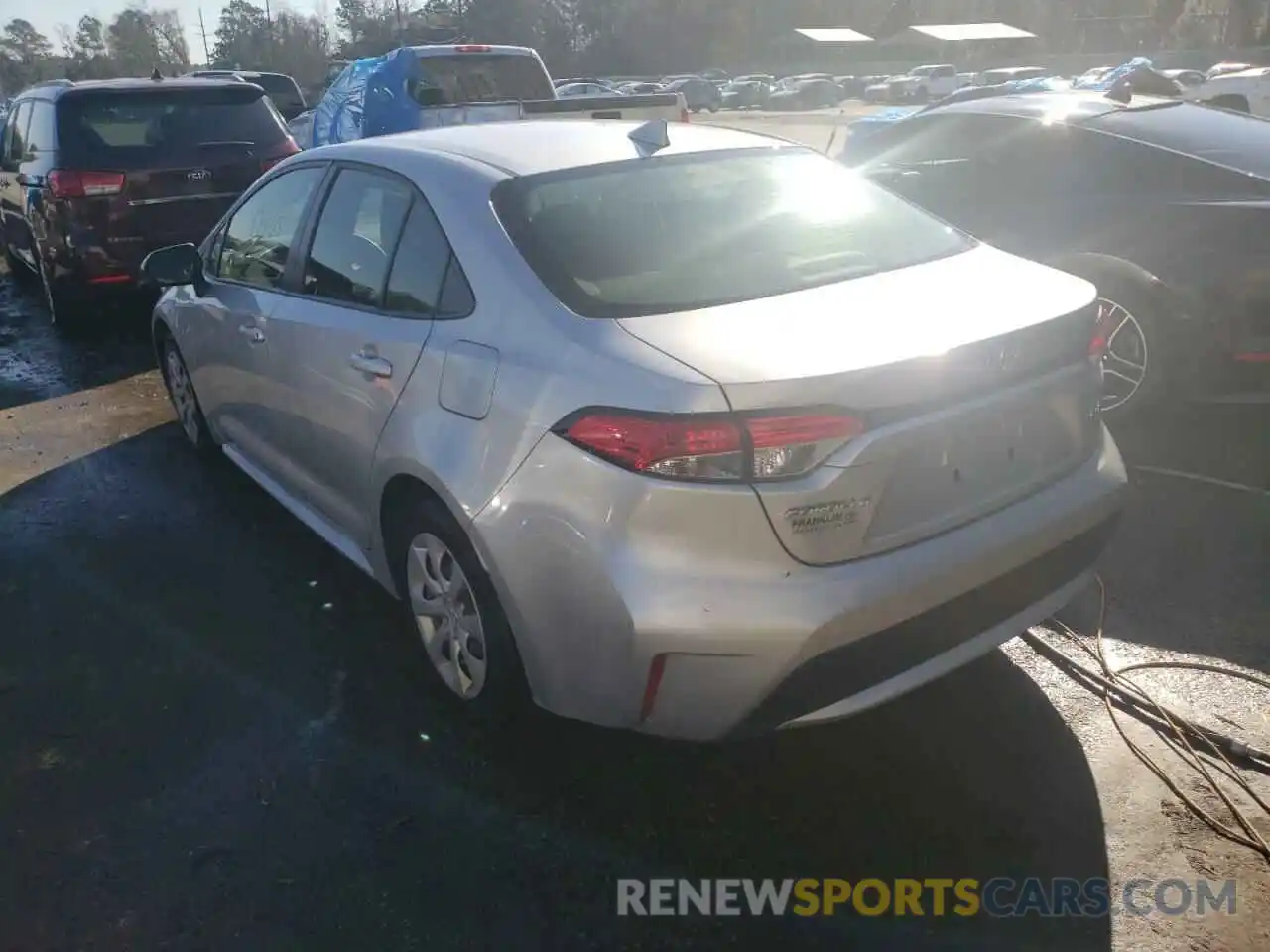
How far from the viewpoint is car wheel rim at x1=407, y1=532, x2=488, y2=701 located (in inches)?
122

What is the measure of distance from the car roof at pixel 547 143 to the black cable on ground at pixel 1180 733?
A: 196 centimetres

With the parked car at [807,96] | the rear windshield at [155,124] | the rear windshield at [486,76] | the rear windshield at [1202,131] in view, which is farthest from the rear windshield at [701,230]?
the parked car at [807,96]

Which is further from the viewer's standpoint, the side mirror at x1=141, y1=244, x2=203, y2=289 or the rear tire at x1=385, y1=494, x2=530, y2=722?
the side mirror at x1=141, y1=244, x2=203, y2=289

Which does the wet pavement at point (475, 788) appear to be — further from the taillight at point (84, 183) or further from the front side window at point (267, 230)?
the taillight at point (84, 183)

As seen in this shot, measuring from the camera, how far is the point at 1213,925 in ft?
7.98

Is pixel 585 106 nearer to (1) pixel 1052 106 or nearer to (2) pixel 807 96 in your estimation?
(1) pixel 1052 106

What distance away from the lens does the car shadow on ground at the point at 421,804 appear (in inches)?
101

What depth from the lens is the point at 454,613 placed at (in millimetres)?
3174

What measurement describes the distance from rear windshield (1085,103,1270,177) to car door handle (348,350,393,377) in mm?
4100

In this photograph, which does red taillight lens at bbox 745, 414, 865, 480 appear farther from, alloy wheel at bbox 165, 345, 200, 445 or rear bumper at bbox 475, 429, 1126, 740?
alloy wheel at bbox 165, 345, 200, 445

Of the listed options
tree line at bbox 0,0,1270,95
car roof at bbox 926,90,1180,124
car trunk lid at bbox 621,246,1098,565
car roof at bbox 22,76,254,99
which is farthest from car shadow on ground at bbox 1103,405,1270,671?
tree line at bbox 0,0,1270,95

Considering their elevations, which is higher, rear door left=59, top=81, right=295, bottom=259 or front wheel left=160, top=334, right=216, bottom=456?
rear door left=59, top=81, right=295, bottom=259

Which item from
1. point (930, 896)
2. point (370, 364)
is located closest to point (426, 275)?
point (370, 364)

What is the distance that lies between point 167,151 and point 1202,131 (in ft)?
22.1
